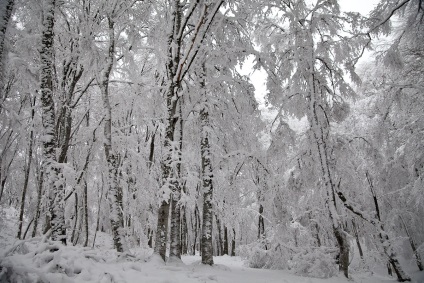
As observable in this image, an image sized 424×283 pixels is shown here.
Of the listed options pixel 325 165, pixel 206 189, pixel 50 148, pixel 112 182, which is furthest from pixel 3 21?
pixel 325 165

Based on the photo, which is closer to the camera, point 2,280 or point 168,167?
point 2,280

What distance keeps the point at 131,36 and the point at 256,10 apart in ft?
14.5

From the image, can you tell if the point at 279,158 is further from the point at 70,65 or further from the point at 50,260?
the point at 70,65

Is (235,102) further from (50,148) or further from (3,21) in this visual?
(3,21)

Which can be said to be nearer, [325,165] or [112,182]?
[112,182]

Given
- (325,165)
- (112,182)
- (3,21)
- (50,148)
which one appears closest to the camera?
(3,21)

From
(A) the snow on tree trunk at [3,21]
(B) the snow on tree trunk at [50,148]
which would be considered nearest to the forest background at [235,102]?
(B) the snow on tree trunk at [50,148]

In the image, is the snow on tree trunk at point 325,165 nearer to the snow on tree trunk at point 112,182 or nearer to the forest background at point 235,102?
the forest background at point 235,102

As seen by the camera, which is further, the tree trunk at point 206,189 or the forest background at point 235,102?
the tree trunk at point 206,189

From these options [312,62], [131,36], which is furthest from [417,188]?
[131,36]

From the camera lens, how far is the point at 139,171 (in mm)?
10297

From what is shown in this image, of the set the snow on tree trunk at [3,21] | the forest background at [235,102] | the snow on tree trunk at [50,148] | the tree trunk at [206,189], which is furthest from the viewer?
the tree trunk at [206,189]

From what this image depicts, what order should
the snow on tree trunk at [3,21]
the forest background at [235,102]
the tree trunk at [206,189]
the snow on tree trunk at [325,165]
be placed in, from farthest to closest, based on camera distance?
the snow on tree trunk at [325,165]
the tree trunk at [206,189]
the forest background at [235,102]
the snow on tree trunk at [3,21]

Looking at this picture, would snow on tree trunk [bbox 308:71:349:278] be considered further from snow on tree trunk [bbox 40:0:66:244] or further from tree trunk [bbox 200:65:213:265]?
snow on tree trunk [bbox 40:0:66:244]
